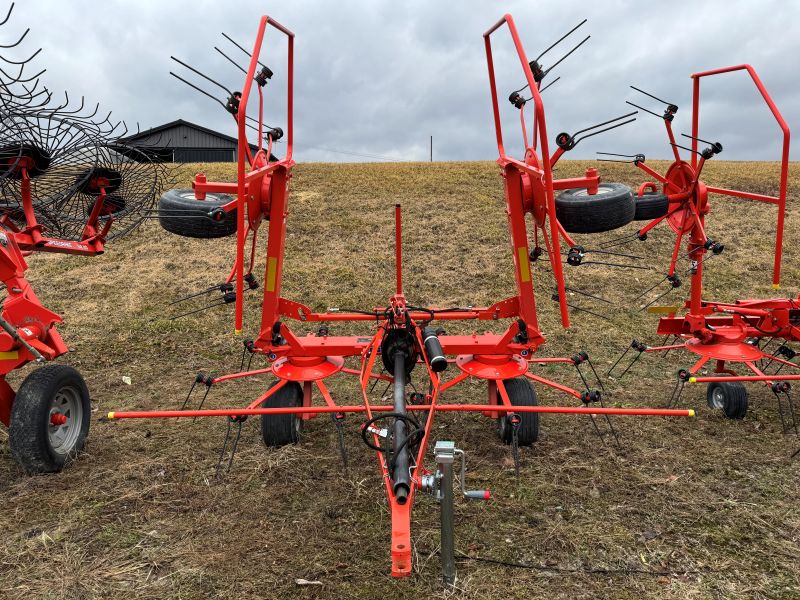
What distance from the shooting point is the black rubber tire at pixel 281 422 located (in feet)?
15.6

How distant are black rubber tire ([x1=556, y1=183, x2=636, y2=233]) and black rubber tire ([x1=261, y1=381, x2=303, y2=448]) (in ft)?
8.51

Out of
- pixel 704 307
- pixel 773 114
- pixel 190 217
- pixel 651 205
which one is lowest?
pixel 704 307

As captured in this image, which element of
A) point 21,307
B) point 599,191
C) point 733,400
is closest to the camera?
point 21,307

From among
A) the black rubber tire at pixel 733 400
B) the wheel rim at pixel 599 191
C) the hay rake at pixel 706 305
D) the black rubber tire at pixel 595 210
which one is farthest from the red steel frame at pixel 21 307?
the black rubber tire at pixel 733 400

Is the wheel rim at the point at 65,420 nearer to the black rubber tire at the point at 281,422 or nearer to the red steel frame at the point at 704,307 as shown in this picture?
the black rubber tire at the point at 281,422

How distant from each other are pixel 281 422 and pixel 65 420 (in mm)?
1587

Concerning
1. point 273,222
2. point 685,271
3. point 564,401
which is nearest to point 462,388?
point 564,401

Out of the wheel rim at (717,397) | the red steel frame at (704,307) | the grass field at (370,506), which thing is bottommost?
the grass field at (370,506)

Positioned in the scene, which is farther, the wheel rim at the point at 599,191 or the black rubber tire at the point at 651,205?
the black rubber tire at the point at 651,205

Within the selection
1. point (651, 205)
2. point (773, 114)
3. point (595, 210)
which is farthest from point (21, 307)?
point (773, 114)

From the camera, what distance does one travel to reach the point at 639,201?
5.75 metres

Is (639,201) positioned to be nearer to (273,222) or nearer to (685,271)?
(273,222)

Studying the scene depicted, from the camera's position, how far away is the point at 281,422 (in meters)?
4.77

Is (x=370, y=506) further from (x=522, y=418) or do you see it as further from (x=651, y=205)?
(x=651, y=205)
